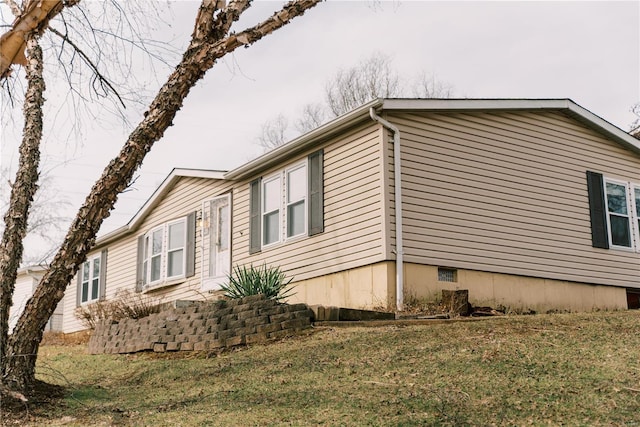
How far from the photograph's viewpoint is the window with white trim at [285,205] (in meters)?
13.9

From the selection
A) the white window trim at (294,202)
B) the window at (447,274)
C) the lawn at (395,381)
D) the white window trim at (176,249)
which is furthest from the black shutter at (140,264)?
the window at (447,274)

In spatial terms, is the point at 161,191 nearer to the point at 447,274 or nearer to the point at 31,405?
the point at 447,274

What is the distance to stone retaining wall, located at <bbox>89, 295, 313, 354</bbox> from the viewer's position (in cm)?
1016

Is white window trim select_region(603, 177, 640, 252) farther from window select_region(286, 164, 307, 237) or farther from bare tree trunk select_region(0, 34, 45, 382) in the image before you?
bare tree trunk select_region(0, 34, 45, 382)

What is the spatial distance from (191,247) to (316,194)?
526cm

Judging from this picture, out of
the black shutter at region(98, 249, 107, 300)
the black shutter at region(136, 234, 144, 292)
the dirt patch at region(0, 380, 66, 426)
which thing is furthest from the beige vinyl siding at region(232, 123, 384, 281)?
the black shutter at region(98, 249, 107, 300)

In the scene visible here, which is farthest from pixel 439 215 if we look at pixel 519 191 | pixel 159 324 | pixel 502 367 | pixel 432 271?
pixel 502 367

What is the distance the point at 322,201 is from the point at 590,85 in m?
14.2

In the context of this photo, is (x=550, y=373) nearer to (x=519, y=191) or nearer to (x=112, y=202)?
(x=112, y=202)

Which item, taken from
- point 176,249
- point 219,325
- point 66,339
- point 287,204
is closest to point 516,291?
point 287,204

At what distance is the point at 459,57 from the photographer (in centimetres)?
2686

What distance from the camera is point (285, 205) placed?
1414cm

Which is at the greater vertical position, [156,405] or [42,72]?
[42,72]

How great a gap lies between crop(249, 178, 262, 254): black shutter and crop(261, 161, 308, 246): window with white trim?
15cm
